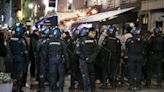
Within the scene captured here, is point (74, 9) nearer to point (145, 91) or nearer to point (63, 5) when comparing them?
point (63, 5)

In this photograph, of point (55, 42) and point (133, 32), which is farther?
point (133, 32)

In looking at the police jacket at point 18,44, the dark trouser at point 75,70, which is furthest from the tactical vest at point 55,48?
the dark trouser at point 75,70

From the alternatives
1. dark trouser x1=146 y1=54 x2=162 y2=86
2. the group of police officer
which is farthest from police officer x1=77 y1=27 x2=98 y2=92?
dark trouser x1=146 y1=54 x2=162 y2=86

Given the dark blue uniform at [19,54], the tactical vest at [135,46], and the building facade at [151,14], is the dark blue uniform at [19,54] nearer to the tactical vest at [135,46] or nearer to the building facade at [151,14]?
the tactical vest at [135,46]

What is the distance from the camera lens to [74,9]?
49.8m

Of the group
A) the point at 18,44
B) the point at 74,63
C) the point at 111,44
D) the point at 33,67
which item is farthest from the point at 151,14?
the point at 18,44

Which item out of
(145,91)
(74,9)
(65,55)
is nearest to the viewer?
(65,55)

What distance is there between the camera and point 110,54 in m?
18.4

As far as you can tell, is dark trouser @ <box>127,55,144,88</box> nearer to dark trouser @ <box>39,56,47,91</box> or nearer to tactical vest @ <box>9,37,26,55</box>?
dark trouser @ <box>39,56,47,91</box>

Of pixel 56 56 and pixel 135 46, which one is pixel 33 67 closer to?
pixel 56 56

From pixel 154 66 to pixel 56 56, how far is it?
4.92 m

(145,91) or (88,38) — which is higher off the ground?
(88,38)

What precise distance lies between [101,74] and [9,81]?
18.7ft

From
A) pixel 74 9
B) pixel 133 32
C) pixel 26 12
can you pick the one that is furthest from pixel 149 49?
pixel 26 12
